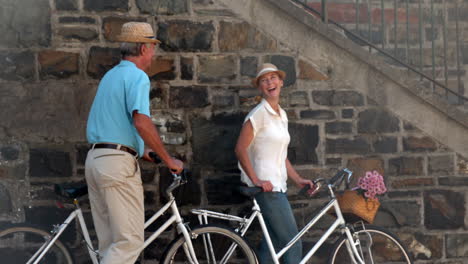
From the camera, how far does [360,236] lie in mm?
6043

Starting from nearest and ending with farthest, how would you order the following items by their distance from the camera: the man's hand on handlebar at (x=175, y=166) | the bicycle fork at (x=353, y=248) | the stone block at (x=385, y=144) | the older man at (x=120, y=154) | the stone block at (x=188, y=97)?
the older man at (x=120, y=154) < the man's hand on handlebar at (x=175, y=166) < the bicycle fork at (x=353, y=248) < the stone block at (x=188, y=97) < the stone block at (x=385, y=144)

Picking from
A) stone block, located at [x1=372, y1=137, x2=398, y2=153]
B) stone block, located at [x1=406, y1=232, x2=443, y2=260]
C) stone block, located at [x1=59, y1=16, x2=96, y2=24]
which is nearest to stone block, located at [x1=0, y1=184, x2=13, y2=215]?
stone block, located at [x1=59, y1=16, x2=96, y2=24]

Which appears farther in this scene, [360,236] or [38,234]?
[360,236]

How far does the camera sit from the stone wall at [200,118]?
585 cm

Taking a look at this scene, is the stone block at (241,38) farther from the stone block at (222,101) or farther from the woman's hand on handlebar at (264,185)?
the woman's hand on handlebar at (264,185)

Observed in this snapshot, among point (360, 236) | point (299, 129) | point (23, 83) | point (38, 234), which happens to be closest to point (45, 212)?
point (38, 234)

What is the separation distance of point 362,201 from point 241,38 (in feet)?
5.41

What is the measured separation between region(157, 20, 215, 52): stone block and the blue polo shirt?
1.06 metres

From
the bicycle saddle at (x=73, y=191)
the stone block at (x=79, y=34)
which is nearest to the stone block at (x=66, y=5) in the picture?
the stone block at (x=79, y=34)

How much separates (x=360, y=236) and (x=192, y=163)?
151cm

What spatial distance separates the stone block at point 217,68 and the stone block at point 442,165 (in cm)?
186

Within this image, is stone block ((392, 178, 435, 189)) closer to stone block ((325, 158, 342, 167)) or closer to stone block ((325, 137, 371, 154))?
stone block ((325, 137, 371, 154))

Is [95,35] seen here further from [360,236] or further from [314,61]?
[360,236]

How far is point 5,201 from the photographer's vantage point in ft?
19.1
